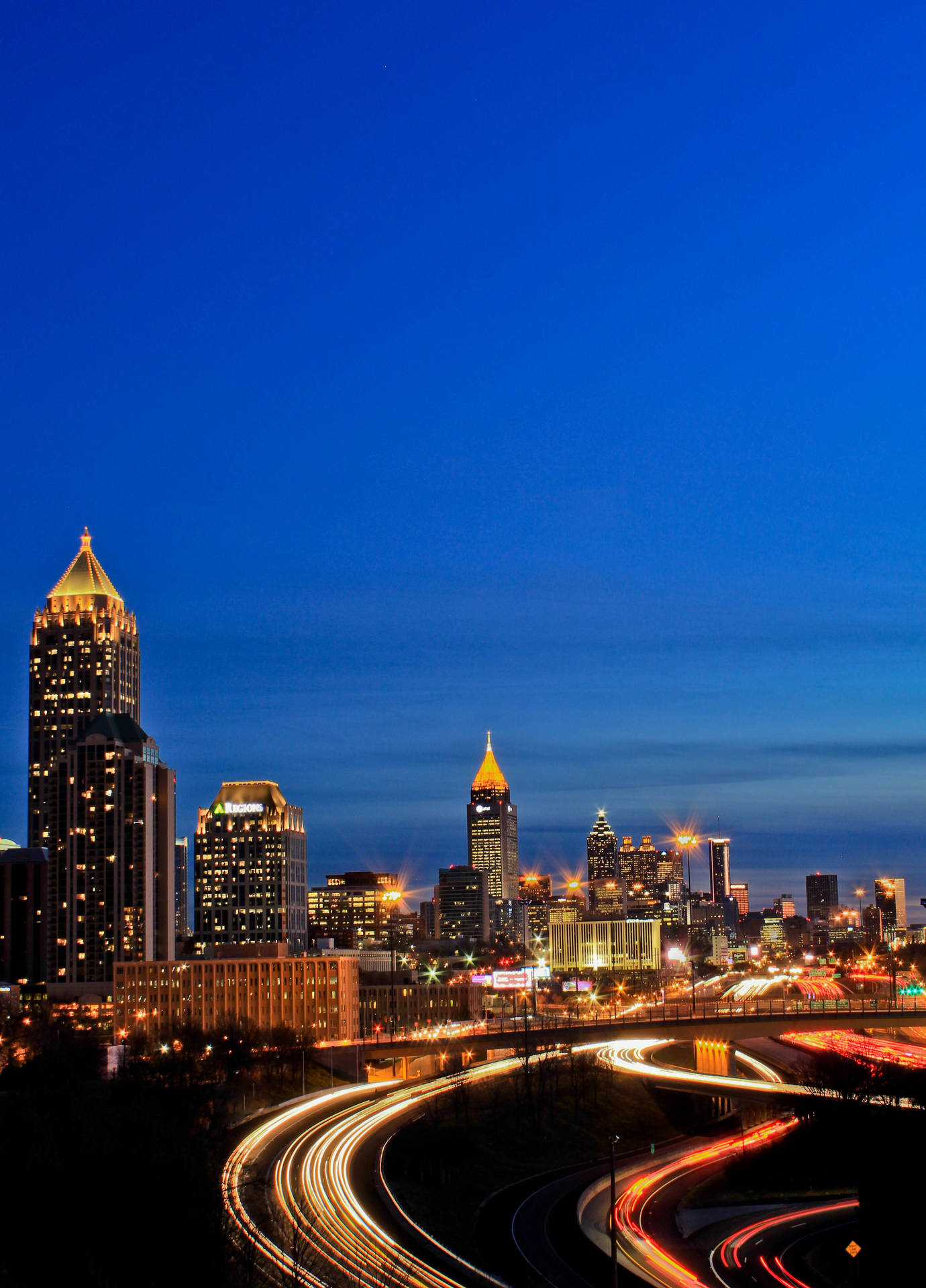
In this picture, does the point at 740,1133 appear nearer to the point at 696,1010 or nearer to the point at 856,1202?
the point at 856,1202

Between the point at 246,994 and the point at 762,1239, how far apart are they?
110 metres

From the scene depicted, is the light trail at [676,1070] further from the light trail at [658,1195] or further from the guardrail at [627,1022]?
the light trail at [658,1195]

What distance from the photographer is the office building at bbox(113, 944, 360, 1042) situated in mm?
169625

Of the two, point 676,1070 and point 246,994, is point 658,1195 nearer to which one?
point 676,1070

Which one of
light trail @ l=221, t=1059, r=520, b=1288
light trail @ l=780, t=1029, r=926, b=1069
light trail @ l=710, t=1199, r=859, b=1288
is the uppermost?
light trail @ l=221, t=1059, r=520, b=1288

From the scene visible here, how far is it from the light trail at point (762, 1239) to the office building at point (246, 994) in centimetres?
9654

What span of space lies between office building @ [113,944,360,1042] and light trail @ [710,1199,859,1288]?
9654cm

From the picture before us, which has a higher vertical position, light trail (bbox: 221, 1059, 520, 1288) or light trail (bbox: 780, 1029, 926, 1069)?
light trail (bbox: 221, 1059, 520, 1288)

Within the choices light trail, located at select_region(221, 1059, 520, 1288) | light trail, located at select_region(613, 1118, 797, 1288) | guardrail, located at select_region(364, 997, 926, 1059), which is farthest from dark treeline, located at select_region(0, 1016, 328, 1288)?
guardrail, located at select_region(364, 997, 926, 1059)

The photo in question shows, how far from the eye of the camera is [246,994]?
17212cm

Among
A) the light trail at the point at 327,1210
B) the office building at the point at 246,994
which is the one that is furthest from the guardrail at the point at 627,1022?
the office building at the point at 246,994

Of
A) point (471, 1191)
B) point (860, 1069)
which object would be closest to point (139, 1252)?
point (471, 1191)

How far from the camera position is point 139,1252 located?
173ft

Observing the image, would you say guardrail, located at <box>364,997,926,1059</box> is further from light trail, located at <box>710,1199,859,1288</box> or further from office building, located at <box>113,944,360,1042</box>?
light trail, located at <box>710,1199,859,1288</box>
